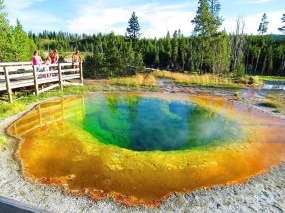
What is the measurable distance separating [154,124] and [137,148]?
2869 millimetres

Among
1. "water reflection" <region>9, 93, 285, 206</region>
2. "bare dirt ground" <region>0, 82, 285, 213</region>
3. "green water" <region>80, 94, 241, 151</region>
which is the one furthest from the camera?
"green water" <region>80, 94, 241, 151</region>

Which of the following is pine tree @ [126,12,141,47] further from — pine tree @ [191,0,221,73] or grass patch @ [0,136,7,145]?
grass patch @ [0,136,7,145]

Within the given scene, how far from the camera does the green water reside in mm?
9328

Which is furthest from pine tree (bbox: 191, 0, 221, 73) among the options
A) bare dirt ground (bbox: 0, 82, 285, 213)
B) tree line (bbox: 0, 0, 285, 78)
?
bare dirt ground (bbox: 0, 82, 285, 213)

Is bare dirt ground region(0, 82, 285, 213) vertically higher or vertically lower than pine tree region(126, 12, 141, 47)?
lower

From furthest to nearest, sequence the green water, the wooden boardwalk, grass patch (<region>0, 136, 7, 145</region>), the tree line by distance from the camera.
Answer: the tree line < the wooden boardwalk < the green water < grass patch (<region>0, 136, 7, 145</region>)

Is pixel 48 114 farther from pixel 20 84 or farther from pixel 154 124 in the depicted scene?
pixel 154 124

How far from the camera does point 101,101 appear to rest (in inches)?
610

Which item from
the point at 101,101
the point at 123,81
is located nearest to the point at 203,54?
the point at 123,81

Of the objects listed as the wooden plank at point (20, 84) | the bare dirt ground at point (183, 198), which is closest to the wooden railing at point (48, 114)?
the wooden plank at point (20, 84)

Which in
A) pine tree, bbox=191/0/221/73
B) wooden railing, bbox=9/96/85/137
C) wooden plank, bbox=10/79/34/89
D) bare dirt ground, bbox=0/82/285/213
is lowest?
bare dirt ground, bbox=0/82/285/213

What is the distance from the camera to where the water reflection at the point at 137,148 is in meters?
6.13

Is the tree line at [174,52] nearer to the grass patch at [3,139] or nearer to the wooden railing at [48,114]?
the wooden railing at [48,114]

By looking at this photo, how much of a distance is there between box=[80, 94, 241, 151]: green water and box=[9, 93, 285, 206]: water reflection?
0.15ft
